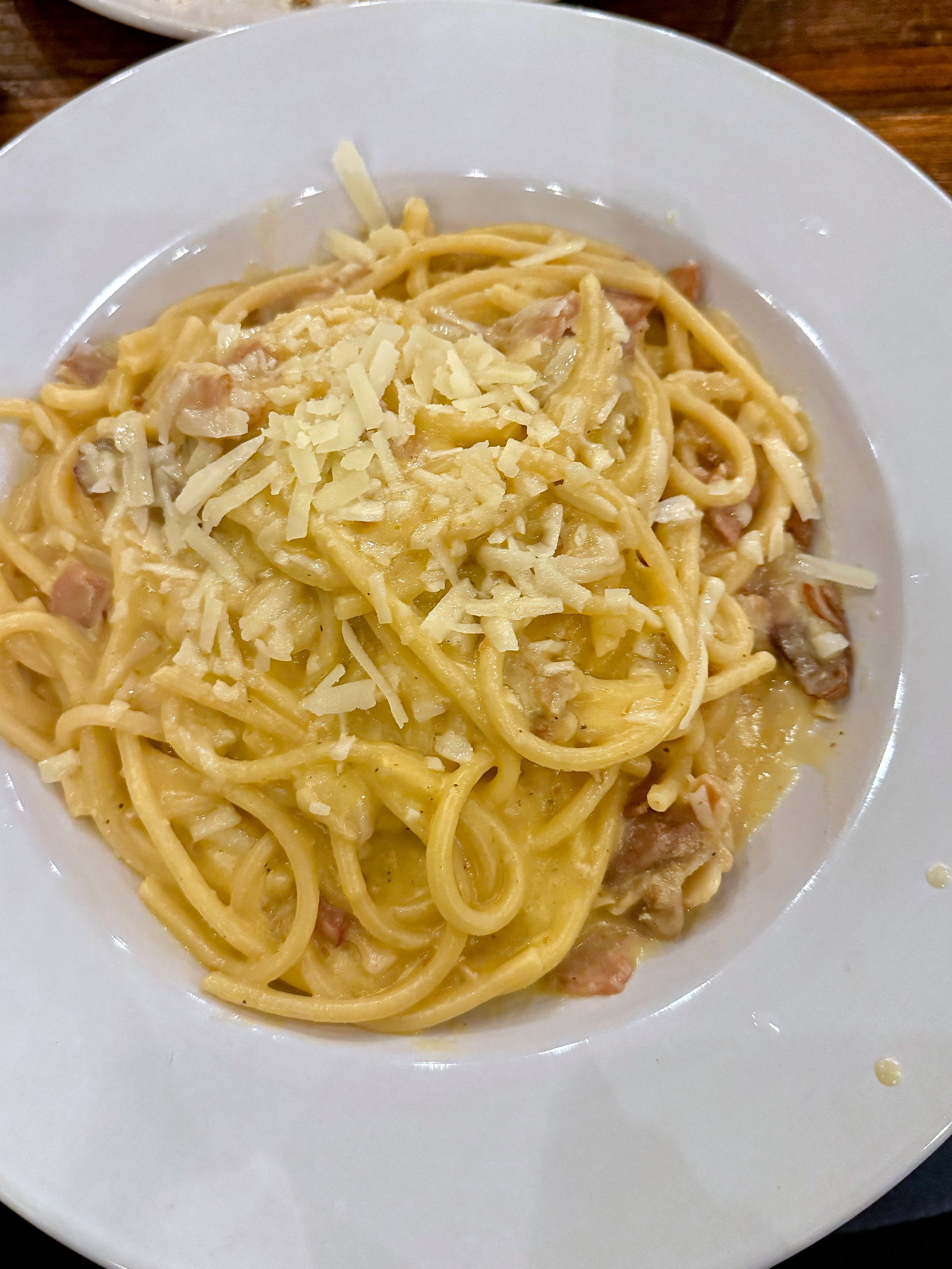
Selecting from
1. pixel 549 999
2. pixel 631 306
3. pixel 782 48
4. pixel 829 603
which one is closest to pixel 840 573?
pixel 829 603

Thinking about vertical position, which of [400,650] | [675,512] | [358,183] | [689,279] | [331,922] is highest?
[358,183]

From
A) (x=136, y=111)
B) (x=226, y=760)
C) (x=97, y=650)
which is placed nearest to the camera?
(x=226, y=760)

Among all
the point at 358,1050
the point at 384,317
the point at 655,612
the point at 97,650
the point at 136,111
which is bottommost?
the point at 358,1050

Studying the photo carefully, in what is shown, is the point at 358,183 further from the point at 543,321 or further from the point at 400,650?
the point at 400,650

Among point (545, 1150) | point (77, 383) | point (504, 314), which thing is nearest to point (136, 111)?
point (77, 383)

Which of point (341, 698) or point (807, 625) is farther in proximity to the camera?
point (807, 625)

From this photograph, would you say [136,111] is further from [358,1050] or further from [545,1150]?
[545,1150]

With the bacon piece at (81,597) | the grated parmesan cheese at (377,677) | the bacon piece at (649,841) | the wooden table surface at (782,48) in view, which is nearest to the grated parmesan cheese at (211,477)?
the bacon piece at (81,597)

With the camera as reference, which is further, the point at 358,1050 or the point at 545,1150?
the point at 358,1050

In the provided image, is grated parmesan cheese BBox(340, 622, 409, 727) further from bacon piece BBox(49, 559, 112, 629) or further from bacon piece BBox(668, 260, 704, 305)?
bacon piece BBox(668, 260, 704, 305)
